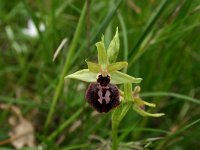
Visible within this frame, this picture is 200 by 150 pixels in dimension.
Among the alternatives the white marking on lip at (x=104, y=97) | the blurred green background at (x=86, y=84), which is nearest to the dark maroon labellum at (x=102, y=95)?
the white marking on lip at (x=104, y=97)

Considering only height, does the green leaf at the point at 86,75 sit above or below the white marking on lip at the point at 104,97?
above

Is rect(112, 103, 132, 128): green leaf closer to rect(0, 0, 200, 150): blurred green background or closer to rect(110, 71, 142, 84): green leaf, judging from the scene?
rect(110, 71, 142, 84): green leaf

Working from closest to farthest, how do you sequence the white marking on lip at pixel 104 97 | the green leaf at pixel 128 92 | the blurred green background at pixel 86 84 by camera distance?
the white marking on lip at pixel 104 97 < the green leaf at pixel 128 92 < the blurred green background at pixel 86 84

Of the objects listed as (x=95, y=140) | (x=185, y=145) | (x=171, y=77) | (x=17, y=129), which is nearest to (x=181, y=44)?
(x=171, y=77)

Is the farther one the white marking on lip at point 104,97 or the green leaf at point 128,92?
the green leaf at point 128,92

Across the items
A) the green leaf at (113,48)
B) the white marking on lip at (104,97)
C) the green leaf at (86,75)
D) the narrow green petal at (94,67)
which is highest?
the green leaf at (113,48)

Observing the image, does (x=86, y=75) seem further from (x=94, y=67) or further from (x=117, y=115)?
(x=117, y=115)

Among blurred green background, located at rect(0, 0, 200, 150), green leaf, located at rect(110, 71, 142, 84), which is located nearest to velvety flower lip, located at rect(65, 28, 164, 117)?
green leaf, located at rect(110, 71, 142, 84)

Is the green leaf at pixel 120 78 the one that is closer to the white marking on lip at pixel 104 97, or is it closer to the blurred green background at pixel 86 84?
the white marking on lip at pixel 104 97
